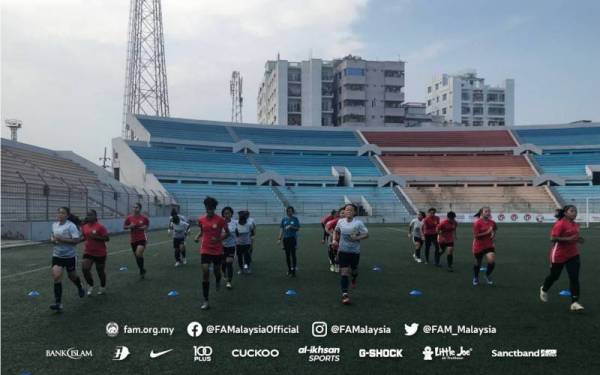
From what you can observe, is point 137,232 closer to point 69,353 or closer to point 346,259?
point 346,259

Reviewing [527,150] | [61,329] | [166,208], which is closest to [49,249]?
[61,329]

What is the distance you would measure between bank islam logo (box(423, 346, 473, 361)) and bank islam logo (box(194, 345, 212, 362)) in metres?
2.74

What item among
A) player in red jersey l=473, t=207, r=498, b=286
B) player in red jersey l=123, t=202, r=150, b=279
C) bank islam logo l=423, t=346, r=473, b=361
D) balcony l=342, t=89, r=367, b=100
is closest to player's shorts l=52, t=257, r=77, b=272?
player in red jersey l=123, t=202, r=150, b=279

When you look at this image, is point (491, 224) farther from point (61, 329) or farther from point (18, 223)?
point (18, 223)

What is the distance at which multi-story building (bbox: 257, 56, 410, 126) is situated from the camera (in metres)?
82.9

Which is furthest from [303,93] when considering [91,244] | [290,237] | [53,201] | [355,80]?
[91,244]

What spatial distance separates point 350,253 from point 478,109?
123025 millimetres

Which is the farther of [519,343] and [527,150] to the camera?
[527,150]

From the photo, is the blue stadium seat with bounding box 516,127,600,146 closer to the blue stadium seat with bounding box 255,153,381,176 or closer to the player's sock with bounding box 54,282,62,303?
the blue stadium seat with bounding box 255,153,381,176

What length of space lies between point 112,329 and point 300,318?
9.62ft

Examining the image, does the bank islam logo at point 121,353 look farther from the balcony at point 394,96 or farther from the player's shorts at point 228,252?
the balcony at point 394,96

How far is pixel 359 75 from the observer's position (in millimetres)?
82812

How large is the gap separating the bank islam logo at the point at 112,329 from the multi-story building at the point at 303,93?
7709 cm

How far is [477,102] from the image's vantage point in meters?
122
